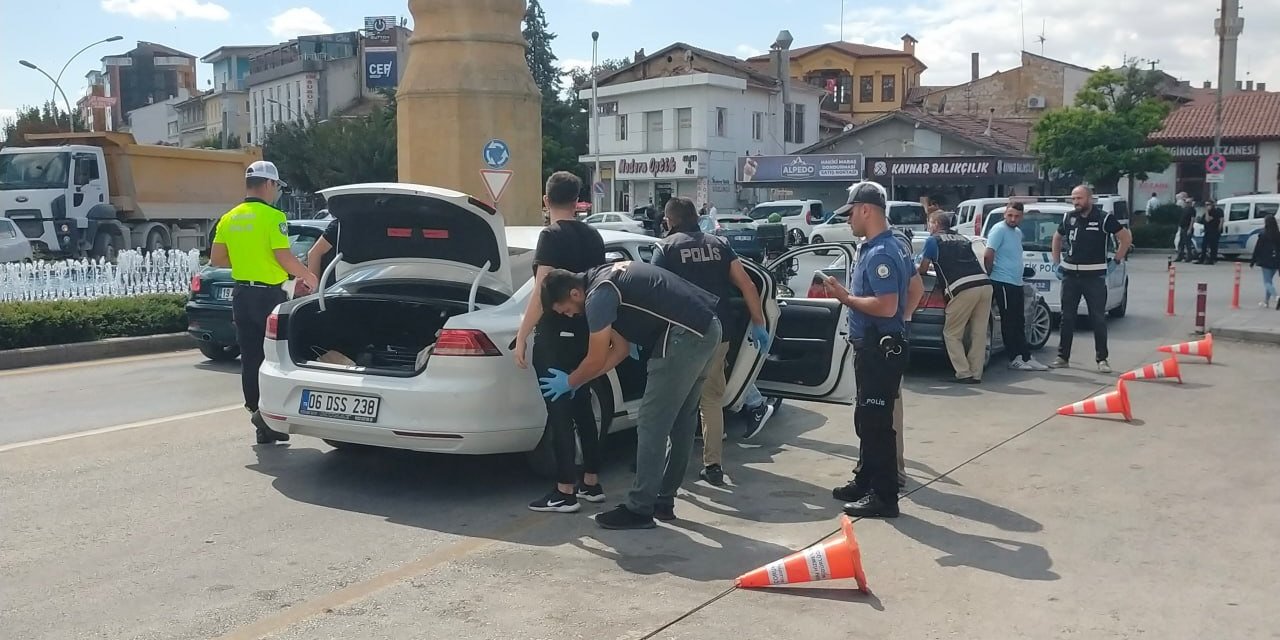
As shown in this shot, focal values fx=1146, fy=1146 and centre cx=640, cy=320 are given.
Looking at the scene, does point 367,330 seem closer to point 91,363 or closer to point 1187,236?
point 91,363

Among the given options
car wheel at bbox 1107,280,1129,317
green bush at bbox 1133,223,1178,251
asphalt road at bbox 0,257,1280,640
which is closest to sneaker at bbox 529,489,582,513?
asphalt road at bbox 0,257,1280,640

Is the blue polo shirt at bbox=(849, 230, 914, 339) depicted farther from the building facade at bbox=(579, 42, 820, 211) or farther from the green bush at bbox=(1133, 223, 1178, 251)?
the building facade at bbox=(579, 42, 820, 211)

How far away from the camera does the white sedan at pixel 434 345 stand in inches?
248

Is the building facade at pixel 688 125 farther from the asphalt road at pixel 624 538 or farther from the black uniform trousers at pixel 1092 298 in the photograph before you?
the asphalt road at pixel 624 538

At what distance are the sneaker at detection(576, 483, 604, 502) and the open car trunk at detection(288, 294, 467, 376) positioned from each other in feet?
4.27

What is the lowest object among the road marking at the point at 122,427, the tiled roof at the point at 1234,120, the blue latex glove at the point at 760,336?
the road marking at the point at 122,427

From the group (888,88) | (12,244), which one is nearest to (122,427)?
(12,244)

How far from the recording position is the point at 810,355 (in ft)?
26.5

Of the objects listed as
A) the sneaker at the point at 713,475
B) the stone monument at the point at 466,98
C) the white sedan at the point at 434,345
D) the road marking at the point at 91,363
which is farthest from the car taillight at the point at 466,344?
the stone monument at the point at 466,98

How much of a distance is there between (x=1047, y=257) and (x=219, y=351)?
10172mm

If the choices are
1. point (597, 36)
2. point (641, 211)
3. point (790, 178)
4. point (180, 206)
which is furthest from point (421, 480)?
point (597, 36)

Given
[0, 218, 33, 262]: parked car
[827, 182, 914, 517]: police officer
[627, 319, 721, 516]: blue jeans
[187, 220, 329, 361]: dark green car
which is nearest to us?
[627, 319, 721, 516]: blue jeans

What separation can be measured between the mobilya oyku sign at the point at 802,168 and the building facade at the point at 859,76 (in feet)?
93.5

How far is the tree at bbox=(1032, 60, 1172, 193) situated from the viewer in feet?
134
